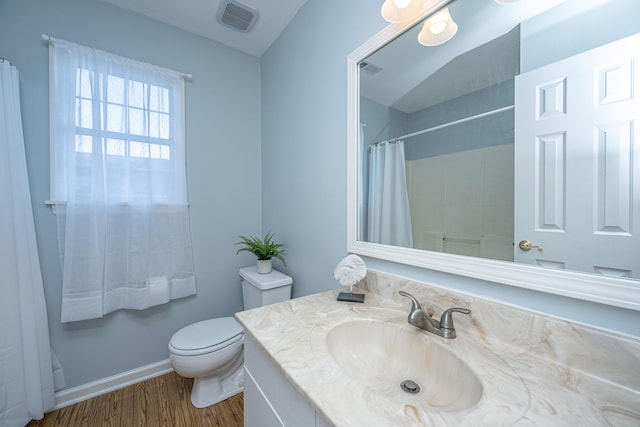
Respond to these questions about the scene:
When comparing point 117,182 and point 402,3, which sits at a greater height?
point 402,3

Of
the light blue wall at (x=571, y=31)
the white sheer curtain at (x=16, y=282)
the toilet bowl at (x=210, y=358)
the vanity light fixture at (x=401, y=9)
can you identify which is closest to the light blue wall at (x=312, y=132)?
the vanity light fixture at (x=401, y=9)

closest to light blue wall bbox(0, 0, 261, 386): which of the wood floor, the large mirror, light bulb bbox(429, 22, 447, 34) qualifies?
the wood floor

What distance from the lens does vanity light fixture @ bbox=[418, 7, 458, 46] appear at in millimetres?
831

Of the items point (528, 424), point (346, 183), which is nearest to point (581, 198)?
point (528, 424)

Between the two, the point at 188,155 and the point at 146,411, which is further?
the point at 188,155

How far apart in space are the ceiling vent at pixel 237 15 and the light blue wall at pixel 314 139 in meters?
0.24

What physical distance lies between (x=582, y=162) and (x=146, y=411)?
2.22 metres

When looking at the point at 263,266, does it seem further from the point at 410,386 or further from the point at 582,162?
the point at 582,162

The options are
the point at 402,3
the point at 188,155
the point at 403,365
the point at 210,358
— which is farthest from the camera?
the point at 188,155

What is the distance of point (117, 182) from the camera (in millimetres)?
1507

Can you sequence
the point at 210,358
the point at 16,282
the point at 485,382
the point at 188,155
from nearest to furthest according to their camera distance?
1. the point at 485,382
2. the point at 16,282
3. the point at 210,358
4. the point at 188,155

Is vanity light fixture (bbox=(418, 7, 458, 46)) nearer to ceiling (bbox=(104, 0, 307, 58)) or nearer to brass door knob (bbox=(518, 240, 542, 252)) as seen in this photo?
brass door knob (bbox=(518, 240, 542, 252))

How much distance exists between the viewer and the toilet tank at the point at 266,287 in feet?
5.01

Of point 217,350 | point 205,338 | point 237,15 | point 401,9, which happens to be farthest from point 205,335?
point 237,15
